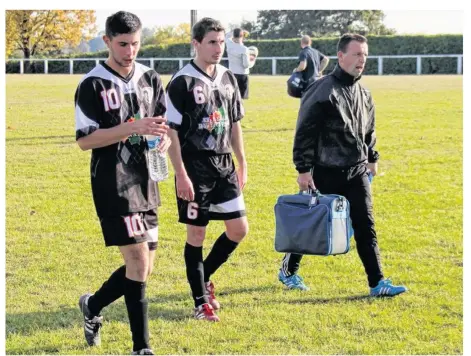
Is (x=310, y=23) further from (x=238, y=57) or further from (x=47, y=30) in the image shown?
(x=238, y=57)

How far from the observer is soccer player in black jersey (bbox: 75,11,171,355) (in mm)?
5258

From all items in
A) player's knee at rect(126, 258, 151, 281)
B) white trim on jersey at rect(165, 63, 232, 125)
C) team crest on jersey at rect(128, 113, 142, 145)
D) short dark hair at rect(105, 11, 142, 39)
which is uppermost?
short dark hair at rect(105, 11, 142, 39)

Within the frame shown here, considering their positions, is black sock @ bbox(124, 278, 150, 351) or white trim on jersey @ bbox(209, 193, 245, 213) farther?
white trim on jersey @ bbox(209, 193, 245, 213)

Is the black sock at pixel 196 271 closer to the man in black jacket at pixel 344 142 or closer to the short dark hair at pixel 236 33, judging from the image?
the man in black jacket at pixel 344 142

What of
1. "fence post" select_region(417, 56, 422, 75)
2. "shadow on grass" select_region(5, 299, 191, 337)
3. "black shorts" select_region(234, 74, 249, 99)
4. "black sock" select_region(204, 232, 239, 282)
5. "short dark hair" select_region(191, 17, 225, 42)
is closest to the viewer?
"short dark hair" select_region(191, 17, 225, 42)

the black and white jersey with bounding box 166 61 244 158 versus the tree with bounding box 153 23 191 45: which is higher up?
the tree with bounding box 153 23 191 45

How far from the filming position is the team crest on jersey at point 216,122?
246 inches

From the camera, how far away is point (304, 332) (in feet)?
20.0

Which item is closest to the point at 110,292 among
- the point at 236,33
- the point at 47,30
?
the point at 236,33

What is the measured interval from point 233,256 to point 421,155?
7362 mm

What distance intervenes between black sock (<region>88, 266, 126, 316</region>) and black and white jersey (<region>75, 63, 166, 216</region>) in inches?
22.2

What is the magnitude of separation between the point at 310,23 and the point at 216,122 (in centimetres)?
5610

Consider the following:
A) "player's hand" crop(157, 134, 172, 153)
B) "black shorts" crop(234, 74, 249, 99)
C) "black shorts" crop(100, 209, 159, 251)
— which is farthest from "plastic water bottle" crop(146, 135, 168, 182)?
"black shorts" crop(234, 74, 249, 99)

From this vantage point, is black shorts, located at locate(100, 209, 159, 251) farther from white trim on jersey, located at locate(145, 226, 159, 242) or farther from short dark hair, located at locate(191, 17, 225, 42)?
short dark hair, located at locate(191, 17, 225, 42)
